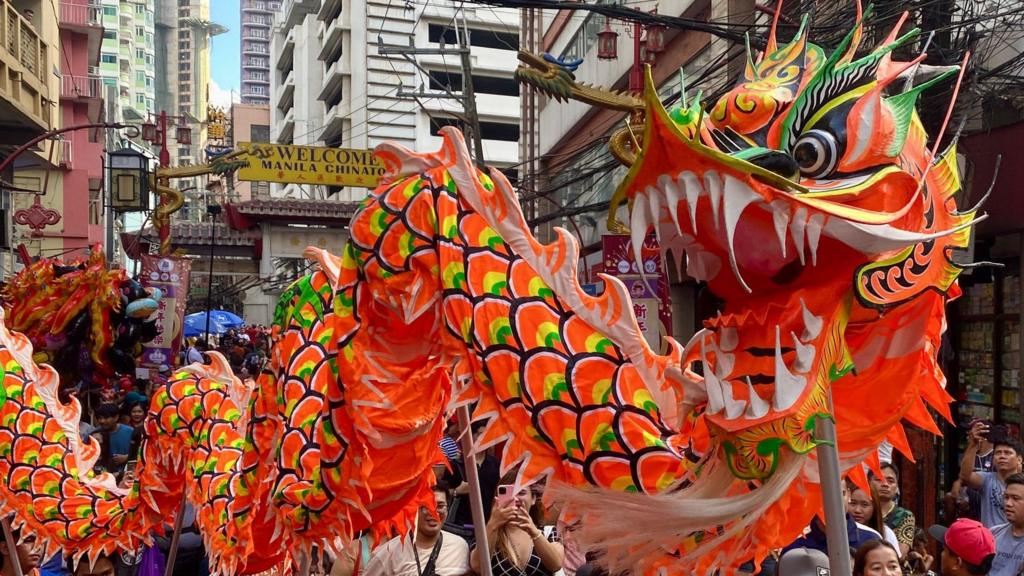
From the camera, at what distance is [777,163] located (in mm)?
1847

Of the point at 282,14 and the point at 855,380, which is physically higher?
the point at 282,14

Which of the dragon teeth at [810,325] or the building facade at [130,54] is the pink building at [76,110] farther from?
the building facade at [130,54]

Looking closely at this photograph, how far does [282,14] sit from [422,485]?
188 feet

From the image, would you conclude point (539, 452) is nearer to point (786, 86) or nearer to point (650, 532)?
point (650, 532)

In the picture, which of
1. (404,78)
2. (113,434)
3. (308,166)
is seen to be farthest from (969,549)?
(404,78)

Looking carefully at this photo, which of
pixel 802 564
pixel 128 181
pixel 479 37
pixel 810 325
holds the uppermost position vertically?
pixel 479 37

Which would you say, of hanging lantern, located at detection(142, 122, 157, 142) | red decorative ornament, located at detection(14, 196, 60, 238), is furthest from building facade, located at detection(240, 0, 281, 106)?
red decorative ornament, located at detection(14, 196, 60, 238)

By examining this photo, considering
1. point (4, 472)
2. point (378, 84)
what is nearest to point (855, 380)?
point (4, 472)

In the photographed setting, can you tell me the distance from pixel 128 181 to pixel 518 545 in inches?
476

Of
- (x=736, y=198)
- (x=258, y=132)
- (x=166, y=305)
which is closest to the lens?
(x=736, y=198)

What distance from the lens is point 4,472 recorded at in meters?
4.63

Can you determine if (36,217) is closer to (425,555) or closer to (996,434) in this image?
(425,555)

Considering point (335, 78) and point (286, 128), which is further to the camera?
point (286, 128)

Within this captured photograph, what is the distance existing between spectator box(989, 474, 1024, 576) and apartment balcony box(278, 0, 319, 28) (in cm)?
4455
